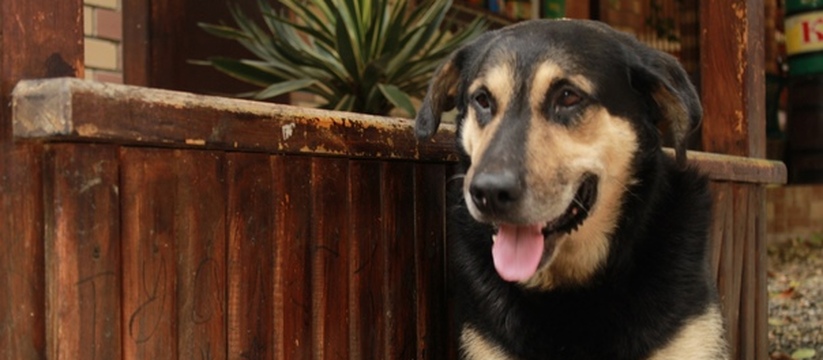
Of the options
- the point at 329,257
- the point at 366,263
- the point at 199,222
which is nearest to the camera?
the point at 199,222

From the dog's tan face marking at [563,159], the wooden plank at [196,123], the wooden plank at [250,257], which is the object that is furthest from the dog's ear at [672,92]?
the wooden plank at [250,257]

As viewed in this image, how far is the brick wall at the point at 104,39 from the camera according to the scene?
4434 millimetres

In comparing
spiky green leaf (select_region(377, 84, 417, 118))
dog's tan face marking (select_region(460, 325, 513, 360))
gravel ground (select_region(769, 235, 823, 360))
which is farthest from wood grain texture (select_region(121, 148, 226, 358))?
gravel ground (select_region(769, 235, 823, 360))

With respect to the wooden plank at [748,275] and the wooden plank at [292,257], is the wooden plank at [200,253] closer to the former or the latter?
the wooden plank at [292,257]

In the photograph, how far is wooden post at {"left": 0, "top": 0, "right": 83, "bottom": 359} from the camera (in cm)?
162

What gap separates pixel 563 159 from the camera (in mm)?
2125

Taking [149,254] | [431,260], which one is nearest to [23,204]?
[149,254]

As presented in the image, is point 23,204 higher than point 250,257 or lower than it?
higher

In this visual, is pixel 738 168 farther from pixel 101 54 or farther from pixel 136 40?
pixel 101 54

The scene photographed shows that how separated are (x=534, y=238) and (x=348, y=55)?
2.24 m

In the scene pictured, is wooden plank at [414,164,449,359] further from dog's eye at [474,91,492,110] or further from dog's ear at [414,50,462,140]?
dog's eye at [474,91,492,110]

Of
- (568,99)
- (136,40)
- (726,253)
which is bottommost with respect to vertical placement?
(726,253)

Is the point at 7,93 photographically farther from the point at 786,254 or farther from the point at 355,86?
the point at 786,254

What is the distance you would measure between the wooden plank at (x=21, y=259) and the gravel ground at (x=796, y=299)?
424 cm
